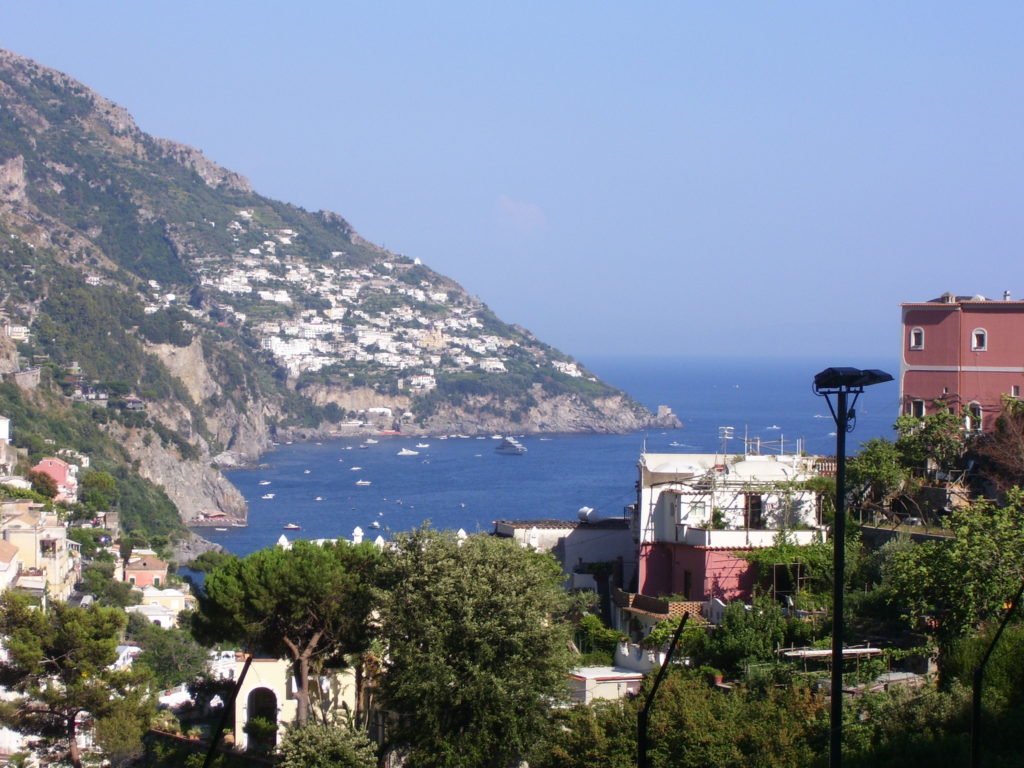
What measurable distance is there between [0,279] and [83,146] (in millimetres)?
62310

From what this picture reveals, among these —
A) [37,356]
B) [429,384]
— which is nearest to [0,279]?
[37,356]

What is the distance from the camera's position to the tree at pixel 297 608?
1163cm

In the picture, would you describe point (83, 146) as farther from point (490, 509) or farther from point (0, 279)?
point (490, 509)

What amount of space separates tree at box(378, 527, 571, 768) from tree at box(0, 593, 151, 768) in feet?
10.2

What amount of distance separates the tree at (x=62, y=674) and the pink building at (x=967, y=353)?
925cm

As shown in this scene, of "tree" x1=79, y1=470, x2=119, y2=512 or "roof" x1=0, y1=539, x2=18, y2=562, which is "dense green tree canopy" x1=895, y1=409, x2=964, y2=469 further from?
"tree" x1=79, y1=470, x2=119, y2=512

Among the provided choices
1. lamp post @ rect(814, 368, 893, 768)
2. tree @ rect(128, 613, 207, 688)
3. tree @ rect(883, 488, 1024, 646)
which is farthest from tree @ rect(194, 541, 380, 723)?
tree @ rect(128, 613, 207, 688)

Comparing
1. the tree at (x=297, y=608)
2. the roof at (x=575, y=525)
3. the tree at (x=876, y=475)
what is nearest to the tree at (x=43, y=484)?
the roof at (x=575, y=525)

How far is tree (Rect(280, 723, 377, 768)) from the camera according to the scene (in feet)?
33.2

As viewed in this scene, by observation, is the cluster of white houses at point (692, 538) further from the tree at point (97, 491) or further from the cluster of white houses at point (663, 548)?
the tree at point (97, 491)

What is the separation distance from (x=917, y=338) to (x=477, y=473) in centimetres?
7017

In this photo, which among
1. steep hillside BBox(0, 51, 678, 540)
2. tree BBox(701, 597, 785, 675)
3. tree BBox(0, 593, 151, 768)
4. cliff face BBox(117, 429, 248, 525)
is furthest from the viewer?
steep hillside BBox(0, 51, 678, 540)

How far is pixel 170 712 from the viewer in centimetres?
1449

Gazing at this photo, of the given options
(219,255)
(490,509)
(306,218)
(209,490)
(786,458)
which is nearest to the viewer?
(786,458)
